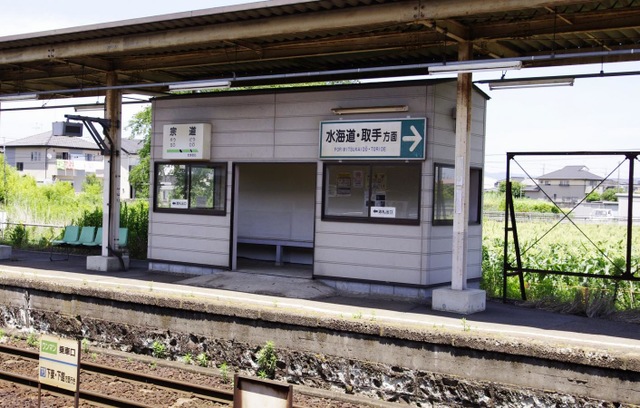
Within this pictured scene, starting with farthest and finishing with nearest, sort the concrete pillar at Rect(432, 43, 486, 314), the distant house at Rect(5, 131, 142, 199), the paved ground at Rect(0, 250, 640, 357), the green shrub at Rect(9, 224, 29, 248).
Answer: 1. the distant house at Rect(5, 131, 142, 199)
2. the green shrub at Rect(9, 224, 29, 248)
3. the concrete pillar at Rect(432, 43, 486, 314)
4. the paved ground at Rect(0, 250, 640, 357)

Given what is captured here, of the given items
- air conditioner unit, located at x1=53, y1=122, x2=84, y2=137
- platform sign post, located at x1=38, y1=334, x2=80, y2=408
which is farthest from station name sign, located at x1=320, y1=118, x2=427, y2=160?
platform sign post, located at x1=38, y1=334, x2=80, y2=408

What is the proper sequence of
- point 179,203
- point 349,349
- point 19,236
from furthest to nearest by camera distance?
1. point 19,236
2. point 179,203
3. point 349,349

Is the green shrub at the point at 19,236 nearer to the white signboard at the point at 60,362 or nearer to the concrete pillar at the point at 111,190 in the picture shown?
the concrete pillar at the point at 111,190

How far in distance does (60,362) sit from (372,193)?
6.23 m

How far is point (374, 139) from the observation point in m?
12.1

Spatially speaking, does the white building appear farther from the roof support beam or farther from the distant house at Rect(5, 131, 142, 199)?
the distant house at Rect(5, 131, 142, 199)

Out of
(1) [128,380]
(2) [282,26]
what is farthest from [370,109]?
(1) [128,380]

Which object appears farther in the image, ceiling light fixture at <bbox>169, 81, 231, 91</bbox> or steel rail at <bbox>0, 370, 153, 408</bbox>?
ceiling light fixture at <bbox>169, 81, 231, 91</bbox>

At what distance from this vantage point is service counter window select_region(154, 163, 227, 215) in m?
14.2

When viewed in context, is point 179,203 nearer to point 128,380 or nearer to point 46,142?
point 128,380

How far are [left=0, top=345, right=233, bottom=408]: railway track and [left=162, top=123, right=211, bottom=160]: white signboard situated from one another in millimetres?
5190

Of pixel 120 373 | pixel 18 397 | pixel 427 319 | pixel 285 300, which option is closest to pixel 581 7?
pixel 427 319

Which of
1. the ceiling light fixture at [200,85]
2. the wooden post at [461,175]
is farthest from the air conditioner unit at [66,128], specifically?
the wooden post at [461,175]

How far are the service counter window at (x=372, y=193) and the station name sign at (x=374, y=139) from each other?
0.21m
